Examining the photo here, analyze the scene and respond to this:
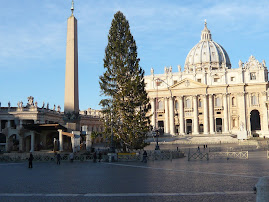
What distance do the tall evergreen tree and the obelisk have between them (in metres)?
3.90

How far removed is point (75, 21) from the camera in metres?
27.3

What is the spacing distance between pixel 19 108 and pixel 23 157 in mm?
31830

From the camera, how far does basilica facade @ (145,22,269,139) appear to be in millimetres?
77250

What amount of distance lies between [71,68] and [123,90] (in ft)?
17.0

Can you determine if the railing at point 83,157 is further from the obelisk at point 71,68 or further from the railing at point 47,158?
the obelisk at point 71,68

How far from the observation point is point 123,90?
29.6m

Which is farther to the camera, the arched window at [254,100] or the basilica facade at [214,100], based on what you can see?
the arched window at [254,100]

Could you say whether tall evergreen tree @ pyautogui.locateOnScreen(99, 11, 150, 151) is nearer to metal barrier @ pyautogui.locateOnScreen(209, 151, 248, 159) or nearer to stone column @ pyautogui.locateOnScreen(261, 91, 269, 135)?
metal barrier @ pyautogui.locateOnScreen(209, 151, 248, 159)

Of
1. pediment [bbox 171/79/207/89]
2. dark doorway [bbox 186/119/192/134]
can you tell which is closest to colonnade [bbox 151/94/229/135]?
pediment [bbox 171/79/207/89]

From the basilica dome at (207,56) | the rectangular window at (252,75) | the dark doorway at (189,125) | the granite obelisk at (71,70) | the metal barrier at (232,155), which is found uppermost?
the basilica dome at (207,56)

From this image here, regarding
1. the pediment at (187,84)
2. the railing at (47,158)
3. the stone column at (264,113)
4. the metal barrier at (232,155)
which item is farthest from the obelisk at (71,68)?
the stone column at (264,113)

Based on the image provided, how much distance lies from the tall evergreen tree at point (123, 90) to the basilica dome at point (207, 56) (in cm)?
7606

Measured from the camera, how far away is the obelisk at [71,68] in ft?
88.5

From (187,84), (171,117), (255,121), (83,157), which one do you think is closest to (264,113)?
(255,121)
